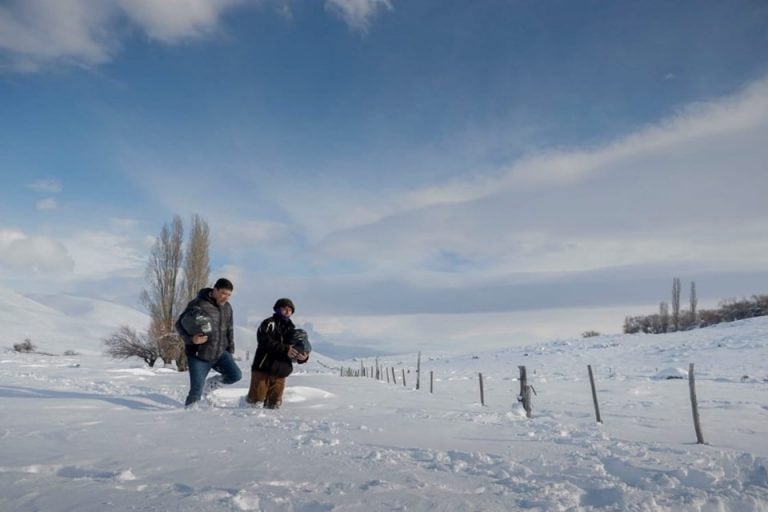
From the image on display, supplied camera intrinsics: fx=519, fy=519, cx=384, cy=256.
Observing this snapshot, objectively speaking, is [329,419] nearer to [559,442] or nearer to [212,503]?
[559,442]

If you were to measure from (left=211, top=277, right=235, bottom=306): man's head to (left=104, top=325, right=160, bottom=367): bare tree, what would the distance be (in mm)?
21475

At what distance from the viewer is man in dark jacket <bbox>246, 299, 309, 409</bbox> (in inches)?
267

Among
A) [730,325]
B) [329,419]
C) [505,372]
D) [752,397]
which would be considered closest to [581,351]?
[505,372]

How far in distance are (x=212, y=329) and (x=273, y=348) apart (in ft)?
2.66

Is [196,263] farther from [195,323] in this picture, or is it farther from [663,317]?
[663,317]

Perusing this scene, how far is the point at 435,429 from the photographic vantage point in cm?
514

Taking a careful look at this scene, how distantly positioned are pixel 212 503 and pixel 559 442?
3.15 meters

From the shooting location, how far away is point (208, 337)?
6602mm

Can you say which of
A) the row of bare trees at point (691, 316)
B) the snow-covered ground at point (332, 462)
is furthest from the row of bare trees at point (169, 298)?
the row of bare trees at point (691, 316)

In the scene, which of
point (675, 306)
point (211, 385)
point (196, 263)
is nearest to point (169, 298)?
point (196, 263)

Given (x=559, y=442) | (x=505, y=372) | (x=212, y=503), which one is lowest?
(x=505, y=372)

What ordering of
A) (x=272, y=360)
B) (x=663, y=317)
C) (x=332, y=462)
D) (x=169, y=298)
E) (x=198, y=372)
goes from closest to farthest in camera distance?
(x=332, y=462)
(x=198, y=372)
(x=272, y=360)
(x=169, y=298)
(x=663, y=317)

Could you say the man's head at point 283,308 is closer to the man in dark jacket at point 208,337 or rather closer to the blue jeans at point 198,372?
the man in dark jacket at point 208,337

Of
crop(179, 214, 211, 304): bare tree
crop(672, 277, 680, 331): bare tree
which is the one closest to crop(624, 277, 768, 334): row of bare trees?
crop(672, 277, 680, 331): bare tree
